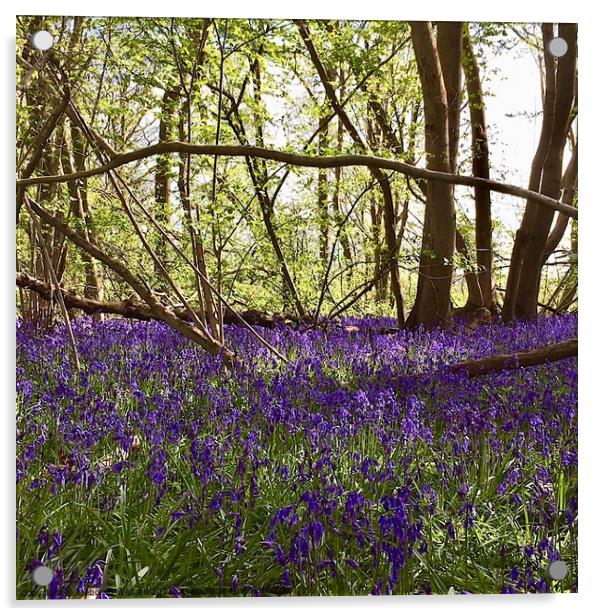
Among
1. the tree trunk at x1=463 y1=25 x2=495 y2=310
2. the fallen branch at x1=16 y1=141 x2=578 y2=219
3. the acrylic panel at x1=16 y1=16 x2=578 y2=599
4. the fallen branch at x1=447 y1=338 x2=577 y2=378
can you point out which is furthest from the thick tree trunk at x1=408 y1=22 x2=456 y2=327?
the fallen branch at x1=16 y1=141 x2=578 y2=219

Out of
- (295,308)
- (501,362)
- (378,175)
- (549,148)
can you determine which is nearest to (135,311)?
(295,308)

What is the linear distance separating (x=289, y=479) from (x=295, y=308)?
1.52m

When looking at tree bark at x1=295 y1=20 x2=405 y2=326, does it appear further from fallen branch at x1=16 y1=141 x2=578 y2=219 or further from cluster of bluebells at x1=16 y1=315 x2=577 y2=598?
fallen branch at x1=16 y1=141 x2=578 y2=219

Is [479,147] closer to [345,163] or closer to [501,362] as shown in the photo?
[345,163]

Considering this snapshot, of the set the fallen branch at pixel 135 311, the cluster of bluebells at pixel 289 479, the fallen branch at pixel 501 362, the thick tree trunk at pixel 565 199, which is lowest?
the cluster of bluebells at pixel 289 479

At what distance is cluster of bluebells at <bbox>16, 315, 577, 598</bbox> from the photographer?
2.36 m

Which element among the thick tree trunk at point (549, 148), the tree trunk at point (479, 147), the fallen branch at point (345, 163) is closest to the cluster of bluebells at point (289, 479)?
the thick tree trunk at point (549, 148)

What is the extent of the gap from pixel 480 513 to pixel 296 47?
7.82ft

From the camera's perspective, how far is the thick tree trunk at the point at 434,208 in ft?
11.4

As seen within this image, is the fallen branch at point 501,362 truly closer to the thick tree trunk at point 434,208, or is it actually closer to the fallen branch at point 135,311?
the thick tree trunk at point 434,208

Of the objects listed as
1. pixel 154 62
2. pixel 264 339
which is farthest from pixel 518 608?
pixel 154 62
